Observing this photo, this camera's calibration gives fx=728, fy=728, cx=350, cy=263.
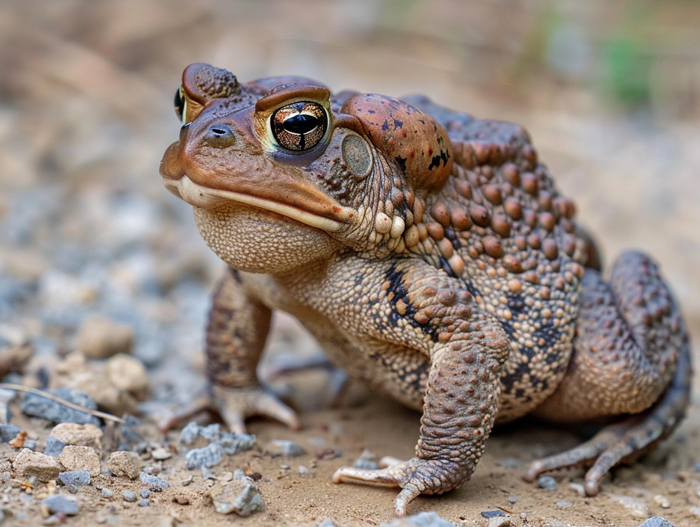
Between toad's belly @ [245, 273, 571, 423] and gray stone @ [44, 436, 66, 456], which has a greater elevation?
toad's belly @ [245, 273, 571, 423]

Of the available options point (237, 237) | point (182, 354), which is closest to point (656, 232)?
point (182, 354)

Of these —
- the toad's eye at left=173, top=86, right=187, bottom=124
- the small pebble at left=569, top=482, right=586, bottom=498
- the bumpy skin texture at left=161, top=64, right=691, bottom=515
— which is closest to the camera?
the bumpy skin texture at left=161, top=64, right=691, bottom=515

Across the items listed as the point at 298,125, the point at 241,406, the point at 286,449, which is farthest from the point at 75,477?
the point at 298,125

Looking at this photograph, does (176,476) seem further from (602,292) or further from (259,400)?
(602,292)

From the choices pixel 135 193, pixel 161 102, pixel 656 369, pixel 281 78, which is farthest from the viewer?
pixel 161 102

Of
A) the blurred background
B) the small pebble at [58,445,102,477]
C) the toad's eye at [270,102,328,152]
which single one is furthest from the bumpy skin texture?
the blurred background

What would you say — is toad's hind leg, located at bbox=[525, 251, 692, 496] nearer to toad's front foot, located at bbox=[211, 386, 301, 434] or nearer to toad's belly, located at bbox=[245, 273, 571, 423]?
toad's belly, located at bbox=[245, 273, 571, 423]
